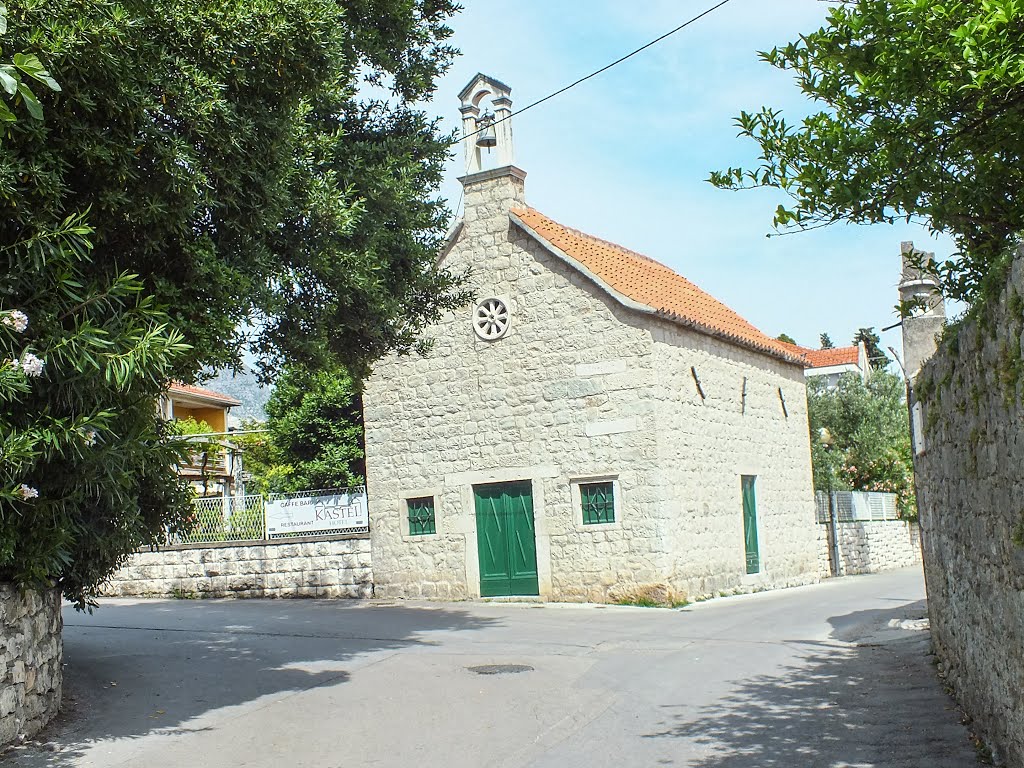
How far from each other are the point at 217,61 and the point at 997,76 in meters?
Result: 6.03

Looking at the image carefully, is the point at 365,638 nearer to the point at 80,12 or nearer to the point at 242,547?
the point at 242,547

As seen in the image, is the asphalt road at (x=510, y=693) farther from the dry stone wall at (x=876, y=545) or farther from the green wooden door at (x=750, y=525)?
the dry stone wall at (x=876, y=545)

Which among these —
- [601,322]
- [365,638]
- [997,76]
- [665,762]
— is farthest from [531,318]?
[997,76]

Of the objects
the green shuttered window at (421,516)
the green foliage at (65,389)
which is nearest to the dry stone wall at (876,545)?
the green shuttered window at (421,516)

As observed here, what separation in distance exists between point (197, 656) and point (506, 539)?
734 cm

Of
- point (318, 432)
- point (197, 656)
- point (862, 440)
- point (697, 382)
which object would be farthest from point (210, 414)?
point (197, 656)

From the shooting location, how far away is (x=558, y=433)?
17.9 metres

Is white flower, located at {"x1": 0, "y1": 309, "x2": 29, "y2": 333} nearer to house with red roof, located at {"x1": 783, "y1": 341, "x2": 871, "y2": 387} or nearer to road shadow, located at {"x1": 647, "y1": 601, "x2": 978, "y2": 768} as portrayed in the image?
road shadow, located at {"x1": 647, "y1": 601, "x2": 978, "y2": 768}

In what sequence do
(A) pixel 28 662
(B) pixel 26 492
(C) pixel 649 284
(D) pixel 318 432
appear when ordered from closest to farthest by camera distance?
(B) pixel 26 492
(A) pixel 28 662
(C) pixel 649 284
(D) pixel 318 432

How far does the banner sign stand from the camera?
19.5m

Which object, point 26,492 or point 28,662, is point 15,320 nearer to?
point 26,492

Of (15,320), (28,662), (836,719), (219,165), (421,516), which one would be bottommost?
(836,719)

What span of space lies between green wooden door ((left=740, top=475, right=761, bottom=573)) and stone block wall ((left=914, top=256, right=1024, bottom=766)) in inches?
452

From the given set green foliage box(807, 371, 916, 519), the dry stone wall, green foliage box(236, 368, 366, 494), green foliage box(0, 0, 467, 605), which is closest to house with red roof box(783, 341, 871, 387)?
green foliage box(807, 371, 916, 519)
